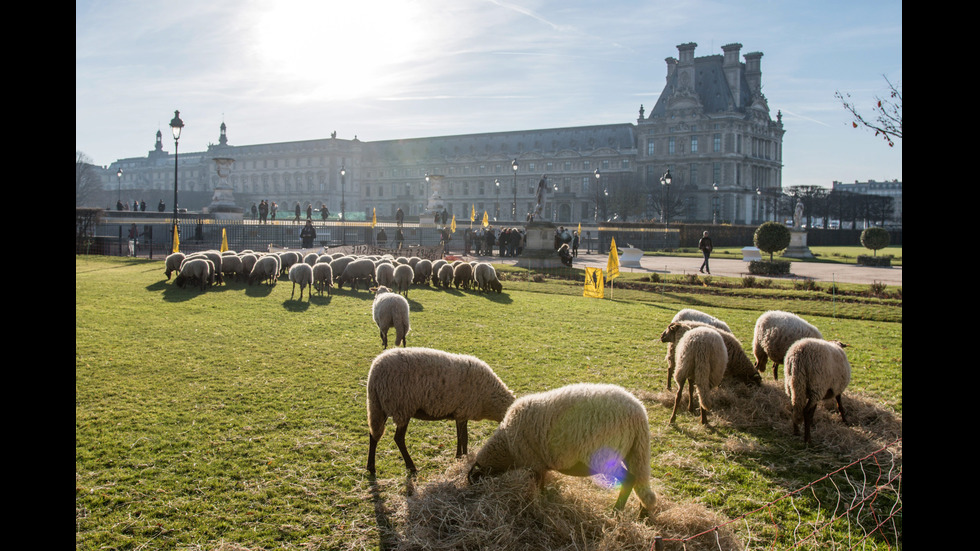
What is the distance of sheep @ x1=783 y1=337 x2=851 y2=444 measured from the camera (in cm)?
568

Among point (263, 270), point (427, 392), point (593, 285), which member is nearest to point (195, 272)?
point (263, 270)

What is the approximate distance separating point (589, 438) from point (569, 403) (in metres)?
0.25

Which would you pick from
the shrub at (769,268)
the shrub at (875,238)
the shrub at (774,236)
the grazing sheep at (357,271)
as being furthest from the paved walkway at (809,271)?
the grazing sheep at (357,271)

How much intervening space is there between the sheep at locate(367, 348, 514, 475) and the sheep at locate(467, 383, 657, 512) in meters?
0.91

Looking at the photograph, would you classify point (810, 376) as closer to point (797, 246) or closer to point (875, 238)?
point (875, 238)

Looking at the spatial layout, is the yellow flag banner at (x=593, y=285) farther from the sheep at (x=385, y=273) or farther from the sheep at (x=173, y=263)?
the sheep at (x=173, y=263)

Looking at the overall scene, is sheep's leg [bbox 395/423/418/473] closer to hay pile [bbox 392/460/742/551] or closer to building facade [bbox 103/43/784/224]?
hay pile [bbox 392/460/742/551]

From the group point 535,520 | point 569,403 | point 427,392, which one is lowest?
point 535,520

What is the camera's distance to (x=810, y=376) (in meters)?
5.68

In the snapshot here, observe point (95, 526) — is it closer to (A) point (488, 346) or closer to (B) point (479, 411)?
(B) point (479, 411)

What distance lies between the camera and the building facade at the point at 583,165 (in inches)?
3241

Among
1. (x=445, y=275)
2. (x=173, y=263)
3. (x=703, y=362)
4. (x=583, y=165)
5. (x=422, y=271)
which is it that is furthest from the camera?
(x=583, y=165)

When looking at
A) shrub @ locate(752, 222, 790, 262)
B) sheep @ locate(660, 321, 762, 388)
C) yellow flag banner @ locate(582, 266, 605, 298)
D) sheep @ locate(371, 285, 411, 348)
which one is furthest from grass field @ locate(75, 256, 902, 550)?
shrub @ locate(752, 222, 790, 262)
